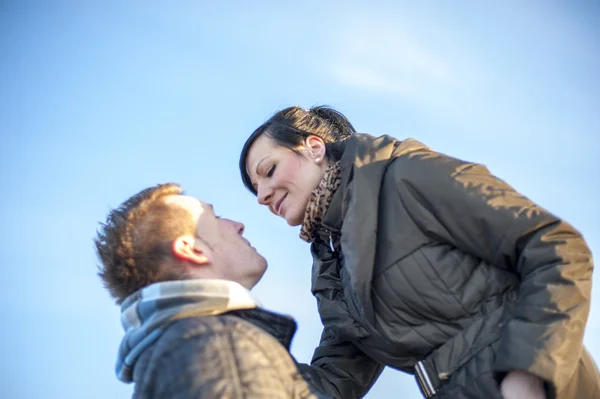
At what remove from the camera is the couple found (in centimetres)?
331

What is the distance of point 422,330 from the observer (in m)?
3.88

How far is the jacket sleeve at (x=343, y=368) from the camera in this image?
4570 millimetres

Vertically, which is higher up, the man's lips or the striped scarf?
the man's lips

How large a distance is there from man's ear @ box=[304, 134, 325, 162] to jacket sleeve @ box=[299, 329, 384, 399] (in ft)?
3.75

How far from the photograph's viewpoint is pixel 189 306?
3539 millimetres

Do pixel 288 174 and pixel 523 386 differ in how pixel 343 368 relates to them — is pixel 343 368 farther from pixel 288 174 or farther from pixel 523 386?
pixel 523 386

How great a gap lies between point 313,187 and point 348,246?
82 cm

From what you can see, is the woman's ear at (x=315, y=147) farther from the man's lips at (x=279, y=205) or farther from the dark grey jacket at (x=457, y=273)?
the dark grey jacket at (x=457, y=273)

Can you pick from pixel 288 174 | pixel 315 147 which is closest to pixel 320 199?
pixel 288 174

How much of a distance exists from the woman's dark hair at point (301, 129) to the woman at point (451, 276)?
1.43ft

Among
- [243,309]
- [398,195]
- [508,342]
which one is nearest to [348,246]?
Result: [398,195]

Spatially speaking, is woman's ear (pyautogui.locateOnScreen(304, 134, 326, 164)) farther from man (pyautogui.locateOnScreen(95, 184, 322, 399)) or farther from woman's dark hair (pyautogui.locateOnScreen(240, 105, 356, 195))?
man (pyautogui.locateOnScreen(95, 184, 322, 399))

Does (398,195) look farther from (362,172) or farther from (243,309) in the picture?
(243,309)

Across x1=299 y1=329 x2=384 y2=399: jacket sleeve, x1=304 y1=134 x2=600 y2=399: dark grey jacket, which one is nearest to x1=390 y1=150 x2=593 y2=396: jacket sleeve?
x1=304 y1=134 x2=600 y2=399: dark grey jacket
